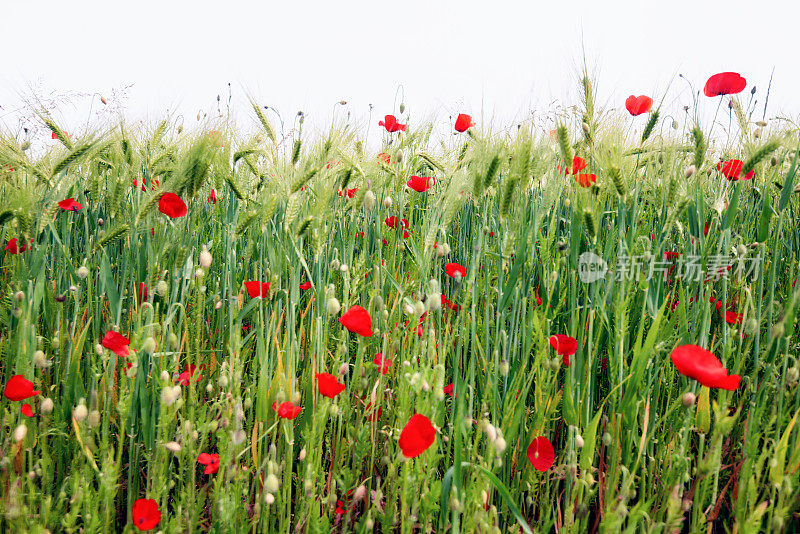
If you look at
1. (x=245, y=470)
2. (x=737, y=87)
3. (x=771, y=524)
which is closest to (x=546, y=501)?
(x=771, y=524)

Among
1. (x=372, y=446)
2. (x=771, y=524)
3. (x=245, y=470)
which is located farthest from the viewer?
(x=372, y=446)

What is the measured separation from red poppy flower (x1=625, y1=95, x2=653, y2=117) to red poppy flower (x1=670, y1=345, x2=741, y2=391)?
1340mm

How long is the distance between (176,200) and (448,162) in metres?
1.42

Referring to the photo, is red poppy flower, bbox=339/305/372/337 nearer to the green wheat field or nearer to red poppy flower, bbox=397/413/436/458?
the green wheat field

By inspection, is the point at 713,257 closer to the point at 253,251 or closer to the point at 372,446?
the point at 372,446

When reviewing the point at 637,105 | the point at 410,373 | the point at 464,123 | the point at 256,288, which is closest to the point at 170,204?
the point at 256,288

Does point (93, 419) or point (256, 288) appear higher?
point (256, 288)

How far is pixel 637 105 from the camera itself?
1.89 m

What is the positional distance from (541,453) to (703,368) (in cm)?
37

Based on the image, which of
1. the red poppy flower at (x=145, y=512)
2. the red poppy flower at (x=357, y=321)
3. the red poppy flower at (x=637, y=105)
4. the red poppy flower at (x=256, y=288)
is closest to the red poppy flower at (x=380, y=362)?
the red poppy flower at (x=357, y=321)

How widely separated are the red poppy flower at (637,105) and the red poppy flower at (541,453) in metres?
1.42

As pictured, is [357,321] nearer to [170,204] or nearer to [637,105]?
[170,204]

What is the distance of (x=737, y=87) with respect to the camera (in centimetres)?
160

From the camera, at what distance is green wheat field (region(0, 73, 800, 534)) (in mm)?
933
